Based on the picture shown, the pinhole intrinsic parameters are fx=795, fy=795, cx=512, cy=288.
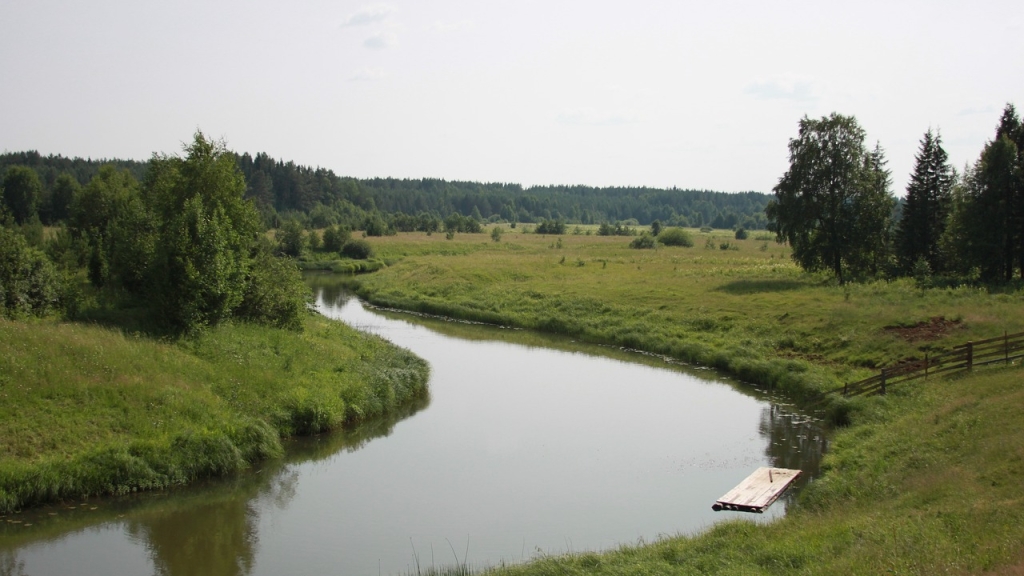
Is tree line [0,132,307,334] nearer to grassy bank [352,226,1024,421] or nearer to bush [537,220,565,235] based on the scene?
grassy bank [352,226,1024,421]

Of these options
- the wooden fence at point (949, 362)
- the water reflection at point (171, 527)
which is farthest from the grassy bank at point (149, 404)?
the wooden fence at point (949, 362)

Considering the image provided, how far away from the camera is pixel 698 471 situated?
77.1 ft

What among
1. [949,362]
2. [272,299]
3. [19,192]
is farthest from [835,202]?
[19,192]

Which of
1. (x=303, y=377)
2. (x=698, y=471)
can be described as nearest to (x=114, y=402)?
(x=303, y=377)

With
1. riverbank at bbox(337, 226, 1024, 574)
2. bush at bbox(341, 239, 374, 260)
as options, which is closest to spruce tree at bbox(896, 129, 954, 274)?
riverbank at bbox(337, 226, 1024, 574)

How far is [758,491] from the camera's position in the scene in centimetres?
2041

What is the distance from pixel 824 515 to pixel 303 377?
1820 cm

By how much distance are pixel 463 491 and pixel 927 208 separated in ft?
150

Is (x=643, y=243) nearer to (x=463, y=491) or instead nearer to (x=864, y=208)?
(x=864, y=208)

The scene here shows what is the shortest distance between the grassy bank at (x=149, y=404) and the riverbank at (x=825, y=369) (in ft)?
36.8

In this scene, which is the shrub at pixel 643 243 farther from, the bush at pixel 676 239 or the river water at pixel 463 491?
the river water at pixel 463 491

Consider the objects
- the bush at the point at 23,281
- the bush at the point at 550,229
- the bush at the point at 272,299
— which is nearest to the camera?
the bush at the point at 23,281

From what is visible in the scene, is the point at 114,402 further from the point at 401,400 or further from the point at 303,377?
the point at 401,400

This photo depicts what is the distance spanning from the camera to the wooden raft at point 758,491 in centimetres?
1959
